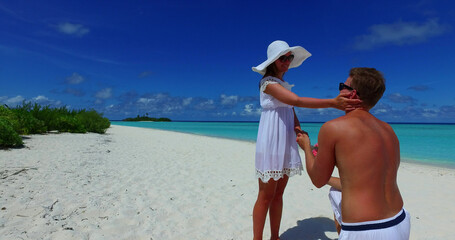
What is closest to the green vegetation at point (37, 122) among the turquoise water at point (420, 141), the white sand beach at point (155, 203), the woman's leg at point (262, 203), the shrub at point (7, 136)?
the shrub at point (7, 136)

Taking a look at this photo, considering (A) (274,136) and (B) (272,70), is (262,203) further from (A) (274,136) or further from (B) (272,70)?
(B) (272,70)

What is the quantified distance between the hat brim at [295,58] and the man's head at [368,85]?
2.55 ft

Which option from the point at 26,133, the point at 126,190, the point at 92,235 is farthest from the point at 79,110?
the point at 92,235

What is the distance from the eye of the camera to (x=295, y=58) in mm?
2500

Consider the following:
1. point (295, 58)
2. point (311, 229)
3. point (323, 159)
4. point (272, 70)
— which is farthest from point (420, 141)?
point (323, 159)

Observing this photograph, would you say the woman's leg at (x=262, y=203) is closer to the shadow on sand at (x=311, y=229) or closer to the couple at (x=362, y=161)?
the couple at (x=362, y=161)

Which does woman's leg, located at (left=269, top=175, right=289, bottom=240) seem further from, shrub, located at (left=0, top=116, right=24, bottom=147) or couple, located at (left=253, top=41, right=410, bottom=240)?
shrub, located at (left=0, top=116, right=24, bottom=147)

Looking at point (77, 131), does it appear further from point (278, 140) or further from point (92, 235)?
point (278, 140)

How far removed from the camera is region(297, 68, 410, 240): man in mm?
1415

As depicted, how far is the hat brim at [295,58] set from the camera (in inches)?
88.7

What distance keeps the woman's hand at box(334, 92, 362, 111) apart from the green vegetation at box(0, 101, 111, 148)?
9270mm

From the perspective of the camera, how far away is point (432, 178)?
689cm

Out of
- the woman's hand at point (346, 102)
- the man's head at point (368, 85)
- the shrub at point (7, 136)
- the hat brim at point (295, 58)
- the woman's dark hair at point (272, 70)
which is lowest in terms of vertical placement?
the shrub at point (7, 136)

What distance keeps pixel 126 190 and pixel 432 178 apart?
7.48 meters
